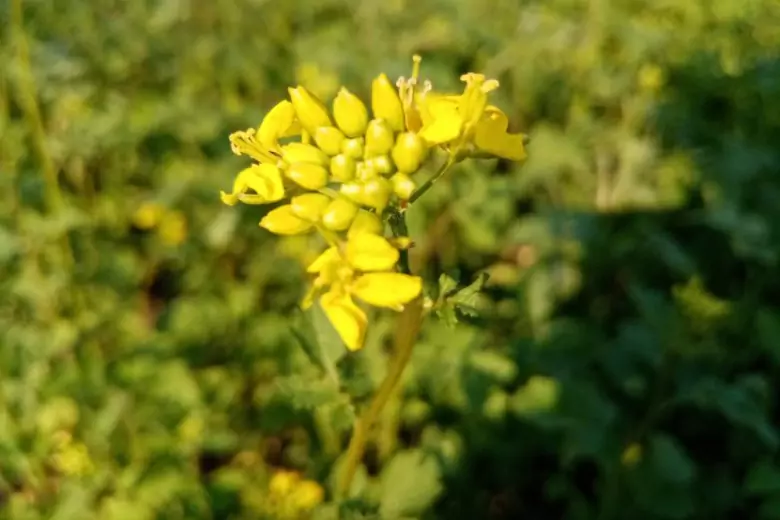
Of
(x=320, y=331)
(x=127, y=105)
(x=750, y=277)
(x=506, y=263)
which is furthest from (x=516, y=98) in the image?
(x=320, y=331)

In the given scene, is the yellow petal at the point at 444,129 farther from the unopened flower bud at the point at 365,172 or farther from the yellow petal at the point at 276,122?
the yellow petal at the point at 276,122

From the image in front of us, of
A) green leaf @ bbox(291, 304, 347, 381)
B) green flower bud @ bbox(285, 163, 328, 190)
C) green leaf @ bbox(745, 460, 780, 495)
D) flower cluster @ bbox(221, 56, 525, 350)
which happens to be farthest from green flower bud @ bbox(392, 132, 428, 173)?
green leaf @ bbox(745, 460, 780, 495)

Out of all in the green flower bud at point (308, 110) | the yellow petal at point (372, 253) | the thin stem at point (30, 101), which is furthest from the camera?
the thin stem at point (30, 101)

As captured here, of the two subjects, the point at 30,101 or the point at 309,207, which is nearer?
the point at 309,207

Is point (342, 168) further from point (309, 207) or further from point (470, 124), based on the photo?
point (470, 124)

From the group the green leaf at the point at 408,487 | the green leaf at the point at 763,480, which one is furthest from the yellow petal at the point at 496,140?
the green leaf at the point at 763,480

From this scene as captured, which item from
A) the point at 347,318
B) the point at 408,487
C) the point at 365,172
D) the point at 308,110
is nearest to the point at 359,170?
the point at 365,172
